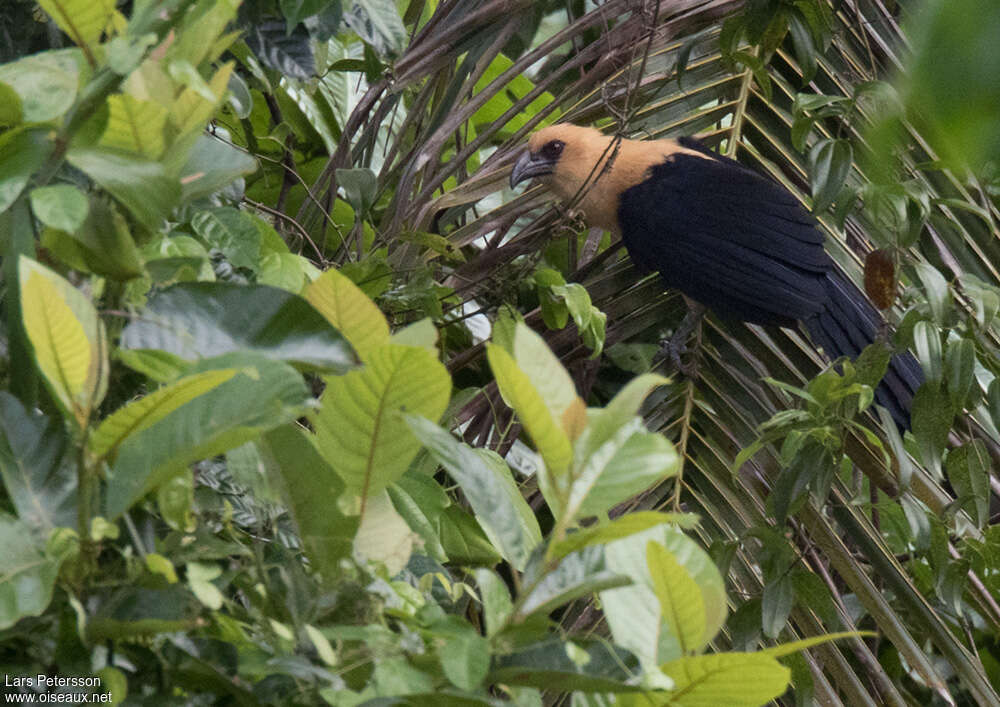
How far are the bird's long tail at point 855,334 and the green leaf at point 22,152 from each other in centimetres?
167

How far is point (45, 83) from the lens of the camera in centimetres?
70

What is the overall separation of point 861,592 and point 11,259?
1.38 meters

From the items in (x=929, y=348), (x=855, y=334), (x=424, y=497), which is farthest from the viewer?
(x=855, y=334)

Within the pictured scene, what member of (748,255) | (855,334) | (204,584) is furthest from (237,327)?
(748,255)

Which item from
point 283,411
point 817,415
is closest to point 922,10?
point 283,411

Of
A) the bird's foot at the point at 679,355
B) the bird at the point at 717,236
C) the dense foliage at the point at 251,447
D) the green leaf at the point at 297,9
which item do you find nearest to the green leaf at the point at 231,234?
the dense foliage at the point at 251,447

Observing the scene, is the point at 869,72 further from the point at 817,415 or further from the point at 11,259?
the point at 11,259

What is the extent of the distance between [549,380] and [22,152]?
382mm

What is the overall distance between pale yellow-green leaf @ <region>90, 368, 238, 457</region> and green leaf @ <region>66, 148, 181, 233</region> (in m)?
0.12

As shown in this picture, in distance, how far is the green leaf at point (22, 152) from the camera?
2.34 ft

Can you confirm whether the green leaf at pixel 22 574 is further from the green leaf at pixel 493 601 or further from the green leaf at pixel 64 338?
the green leaf at pixel 493 601

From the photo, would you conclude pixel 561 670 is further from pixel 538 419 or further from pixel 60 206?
pixel 60 206

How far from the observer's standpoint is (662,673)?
2.16 ft

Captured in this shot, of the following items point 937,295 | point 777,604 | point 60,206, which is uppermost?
point 60,206
